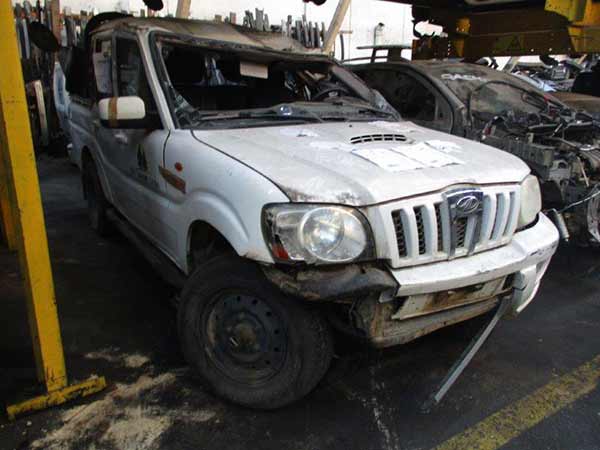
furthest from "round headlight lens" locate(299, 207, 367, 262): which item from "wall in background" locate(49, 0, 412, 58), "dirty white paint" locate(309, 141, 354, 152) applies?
"wall in background" locate(49, 0, 412, 58)

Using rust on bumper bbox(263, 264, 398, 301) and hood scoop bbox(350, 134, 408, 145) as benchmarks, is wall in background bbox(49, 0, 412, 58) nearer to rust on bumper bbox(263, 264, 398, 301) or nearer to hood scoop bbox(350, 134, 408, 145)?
hood scoop bbox(350, 134, 408, 145)

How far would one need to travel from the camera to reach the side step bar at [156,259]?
3.01 meters

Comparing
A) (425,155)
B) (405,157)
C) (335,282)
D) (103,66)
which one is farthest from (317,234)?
(103,66)

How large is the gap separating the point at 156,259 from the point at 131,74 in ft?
4.13

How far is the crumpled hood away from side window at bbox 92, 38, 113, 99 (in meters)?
1.45

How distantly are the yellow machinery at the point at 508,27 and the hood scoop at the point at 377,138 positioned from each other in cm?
397

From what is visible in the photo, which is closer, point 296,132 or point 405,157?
point 405,157

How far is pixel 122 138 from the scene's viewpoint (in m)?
3.56

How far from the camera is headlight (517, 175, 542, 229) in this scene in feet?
8.57

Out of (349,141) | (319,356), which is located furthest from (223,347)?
(349,141)

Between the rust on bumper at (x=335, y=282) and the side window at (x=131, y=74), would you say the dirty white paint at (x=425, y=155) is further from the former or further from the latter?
the side window at (x=131, y=74)

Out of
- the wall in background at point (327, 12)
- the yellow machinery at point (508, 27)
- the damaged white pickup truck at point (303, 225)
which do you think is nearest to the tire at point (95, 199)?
the damaged white pickup truck at point (303, 225)

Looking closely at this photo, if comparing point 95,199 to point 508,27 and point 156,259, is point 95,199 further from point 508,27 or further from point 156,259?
point 508,27

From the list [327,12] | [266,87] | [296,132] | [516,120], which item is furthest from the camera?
[327,12]
